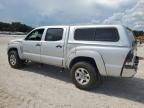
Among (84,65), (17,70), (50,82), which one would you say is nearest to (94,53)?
(84,65)

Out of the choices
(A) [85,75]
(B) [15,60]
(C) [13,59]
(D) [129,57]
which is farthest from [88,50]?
(C) [13,59]

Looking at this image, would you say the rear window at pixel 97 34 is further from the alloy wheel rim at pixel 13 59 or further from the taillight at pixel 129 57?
the alloy wheel rim at pixel 13 59

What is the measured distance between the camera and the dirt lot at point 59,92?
5992mm

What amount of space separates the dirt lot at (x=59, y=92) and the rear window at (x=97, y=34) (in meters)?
1.61

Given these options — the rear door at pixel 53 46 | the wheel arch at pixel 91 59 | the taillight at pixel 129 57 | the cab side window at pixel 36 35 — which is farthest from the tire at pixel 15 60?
the taillight at pixel 129 57

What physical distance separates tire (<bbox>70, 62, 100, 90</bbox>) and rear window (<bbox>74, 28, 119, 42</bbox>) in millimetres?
821

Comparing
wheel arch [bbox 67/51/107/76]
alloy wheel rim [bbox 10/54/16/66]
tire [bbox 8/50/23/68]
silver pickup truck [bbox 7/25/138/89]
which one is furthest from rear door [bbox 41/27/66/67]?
alloy wheel rim [bbox 10/54/16/66]

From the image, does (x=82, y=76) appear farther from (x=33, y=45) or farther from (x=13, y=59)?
(x=13, y=59)

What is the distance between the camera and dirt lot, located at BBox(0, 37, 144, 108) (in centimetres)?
599

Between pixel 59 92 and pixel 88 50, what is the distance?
4.97 ft

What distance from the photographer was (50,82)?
8.02 meters

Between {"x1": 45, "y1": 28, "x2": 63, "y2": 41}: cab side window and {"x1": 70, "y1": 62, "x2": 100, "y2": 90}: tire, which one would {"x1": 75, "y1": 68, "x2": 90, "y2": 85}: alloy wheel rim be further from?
{"x1": 45, "y1": 28, "x2": 63, "y2": 41}: cab side window

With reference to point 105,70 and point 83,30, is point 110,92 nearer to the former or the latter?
point 105,70

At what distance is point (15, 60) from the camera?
9.99 m
